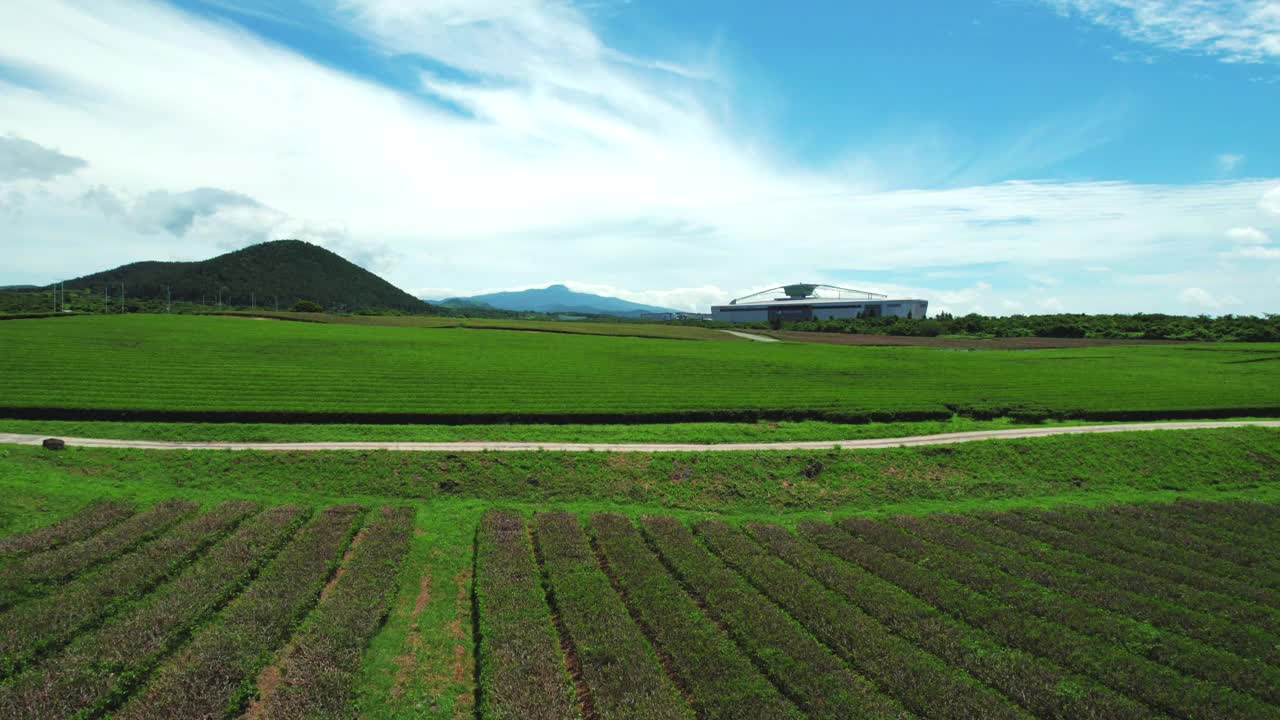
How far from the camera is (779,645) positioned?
44.8ft

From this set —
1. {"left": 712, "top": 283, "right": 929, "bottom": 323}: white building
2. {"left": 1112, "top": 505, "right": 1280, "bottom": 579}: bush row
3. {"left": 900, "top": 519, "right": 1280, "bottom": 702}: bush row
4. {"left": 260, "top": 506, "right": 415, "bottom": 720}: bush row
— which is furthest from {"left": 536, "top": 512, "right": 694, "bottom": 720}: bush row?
{"left": 712, "top": 283, "right": 929, "bottom": 323}: white building

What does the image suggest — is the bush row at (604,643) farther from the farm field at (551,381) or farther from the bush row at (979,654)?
the farm field at (551,381)

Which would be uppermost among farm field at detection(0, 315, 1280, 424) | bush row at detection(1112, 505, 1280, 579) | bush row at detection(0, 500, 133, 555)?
farm field at detection(0, 315, 1280, 424)

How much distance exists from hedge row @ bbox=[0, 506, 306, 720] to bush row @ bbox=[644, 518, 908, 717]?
1170 cm

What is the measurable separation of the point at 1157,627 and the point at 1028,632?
346cm

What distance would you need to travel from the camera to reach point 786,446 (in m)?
34.0

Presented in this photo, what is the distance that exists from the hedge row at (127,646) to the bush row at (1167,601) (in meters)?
22.0

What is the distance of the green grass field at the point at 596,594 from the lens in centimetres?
1187

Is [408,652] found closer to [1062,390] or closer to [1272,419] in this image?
[1062,390]

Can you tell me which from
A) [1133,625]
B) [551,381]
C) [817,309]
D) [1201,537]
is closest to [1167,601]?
[1133,625]

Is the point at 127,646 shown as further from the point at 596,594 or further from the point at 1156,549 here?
the point at 1156,549

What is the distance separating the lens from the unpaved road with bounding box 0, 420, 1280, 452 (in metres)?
29.3

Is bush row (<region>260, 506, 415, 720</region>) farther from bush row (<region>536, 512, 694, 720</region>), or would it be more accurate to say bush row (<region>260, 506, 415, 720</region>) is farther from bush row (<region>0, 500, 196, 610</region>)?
bush row (<region>0, 500, 196, 610</region>)

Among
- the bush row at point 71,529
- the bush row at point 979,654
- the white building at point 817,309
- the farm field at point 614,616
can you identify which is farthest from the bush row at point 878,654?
the white building at point 817,309
